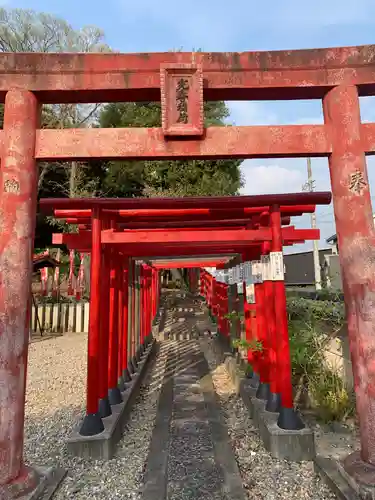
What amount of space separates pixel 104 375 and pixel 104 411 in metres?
0.42

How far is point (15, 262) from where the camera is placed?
2.74 meters

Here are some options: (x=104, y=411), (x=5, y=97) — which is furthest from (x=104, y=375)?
(x=5, y=97)

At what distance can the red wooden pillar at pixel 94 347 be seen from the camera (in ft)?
12.8

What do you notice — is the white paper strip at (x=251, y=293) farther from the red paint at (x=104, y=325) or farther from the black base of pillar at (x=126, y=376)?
the black base of pillar at (x=126, y=376)

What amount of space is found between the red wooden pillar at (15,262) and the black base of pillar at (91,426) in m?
1.14

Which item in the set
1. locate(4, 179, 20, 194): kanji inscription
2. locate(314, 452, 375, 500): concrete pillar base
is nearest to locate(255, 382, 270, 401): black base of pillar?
locate(314, 452, 375, 500): concrete pillar base

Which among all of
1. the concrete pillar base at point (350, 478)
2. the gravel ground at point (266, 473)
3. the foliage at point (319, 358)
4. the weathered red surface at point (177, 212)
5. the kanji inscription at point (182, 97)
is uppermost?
the kanji inscription at point (182, 97)

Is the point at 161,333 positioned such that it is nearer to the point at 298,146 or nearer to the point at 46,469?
the point at 46,469

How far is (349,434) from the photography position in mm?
4039

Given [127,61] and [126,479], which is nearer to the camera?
[127,61]

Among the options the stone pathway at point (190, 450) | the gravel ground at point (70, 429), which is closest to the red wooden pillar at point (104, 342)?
the gravel ground at point (70, 429)

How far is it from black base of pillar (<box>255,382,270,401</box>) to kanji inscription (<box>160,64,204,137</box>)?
359 cm

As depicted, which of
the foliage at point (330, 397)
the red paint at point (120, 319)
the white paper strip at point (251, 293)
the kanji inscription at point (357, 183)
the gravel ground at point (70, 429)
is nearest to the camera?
the kanji inscription at point (357, 183)

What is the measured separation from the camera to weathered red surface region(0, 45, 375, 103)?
9.69ft
